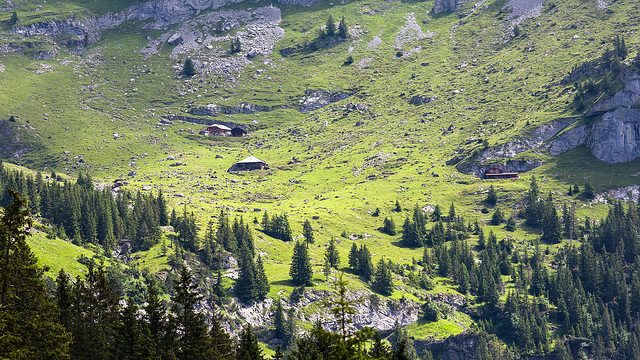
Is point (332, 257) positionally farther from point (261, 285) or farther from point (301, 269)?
point (261, 285)

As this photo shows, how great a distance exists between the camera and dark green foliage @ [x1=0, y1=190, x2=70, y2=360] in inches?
1487

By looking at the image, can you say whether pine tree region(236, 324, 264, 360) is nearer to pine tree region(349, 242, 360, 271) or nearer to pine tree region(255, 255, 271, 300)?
pine tree region(255, 255, 271, 300)

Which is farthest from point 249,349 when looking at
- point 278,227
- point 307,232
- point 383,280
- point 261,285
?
point 307,232

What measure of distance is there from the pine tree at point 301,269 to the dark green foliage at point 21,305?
374ft

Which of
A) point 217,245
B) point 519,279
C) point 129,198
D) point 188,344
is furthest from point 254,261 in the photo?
point 188,344

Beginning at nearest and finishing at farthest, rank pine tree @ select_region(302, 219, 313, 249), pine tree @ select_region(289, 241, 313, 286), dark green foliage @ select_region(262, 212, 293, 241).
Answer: pine tree @ select_region(289, 241, 313, 286), dark green foliage @ select_region(262, 212, 293, 241), pine tree @ select_region(302, 219, 313, 249)

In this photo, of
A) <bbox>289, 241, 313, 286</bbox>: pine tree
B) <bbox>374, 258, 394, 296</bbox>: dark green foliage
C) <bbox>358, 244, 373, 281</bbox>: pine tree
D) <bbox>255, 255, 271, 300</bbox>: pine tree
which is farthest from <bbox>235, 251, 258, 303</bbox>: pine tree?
<bbox>374, 258, 394, 296</bbox>: dark green foliage

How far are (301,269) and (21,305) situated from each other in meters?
117

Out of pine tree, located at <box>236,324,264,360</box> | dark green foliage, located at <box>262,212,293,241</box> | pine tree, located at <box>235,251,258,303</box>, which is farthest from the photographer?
dark green foliage, located at <box>262,212,293,241</box>

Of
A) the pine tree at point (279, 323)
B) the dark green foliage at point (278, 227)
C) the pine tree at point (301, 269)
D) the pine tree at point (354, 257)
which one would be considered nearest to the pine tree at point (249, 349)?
the pine tree at point (279, 323)

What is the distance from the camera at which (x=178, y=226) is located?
554ft

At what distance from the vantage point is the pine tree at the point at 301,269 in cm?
15775

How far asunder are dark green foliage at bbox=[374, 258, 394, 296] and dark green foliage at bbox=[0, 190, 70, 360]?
128118mm

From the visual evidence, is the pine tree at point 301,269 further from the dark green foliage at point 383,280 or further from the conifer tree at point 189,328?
the conifer tree at point 189,328
